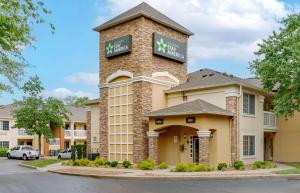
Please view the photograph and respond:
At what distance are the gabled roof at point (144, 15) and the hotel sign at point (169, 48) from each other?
3.56ft

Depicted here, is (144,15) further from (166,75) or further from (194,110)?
(194,110)

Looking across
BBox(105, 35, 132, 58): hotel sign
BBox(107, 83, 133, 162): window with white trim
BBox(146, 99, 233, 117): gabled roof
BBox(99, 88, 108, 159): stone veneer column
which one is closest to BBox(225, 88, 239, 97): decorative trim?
BBox(146, 99, 233, 117): gabled roof

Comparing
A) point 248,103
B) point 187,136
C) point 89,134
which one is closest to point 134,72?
Result: point 187,136

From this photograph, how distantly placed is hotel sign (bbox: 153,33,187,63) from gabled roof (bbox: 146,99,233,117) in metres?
5.07

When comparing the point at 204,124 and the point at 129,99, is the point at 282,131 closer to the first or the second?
the point at 204,124

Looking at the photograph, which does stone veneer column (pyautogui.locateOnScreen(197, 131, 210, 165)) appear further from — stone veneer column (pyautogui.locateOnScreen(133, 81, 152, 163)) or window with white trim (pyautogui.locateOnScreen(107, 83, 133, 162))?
window with white trim (pyautogui.locateOnScreen(107, 83, 133, 162))

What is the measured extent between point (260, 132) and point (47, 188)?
18.6 meters

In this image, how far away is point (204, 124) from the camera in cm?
2534

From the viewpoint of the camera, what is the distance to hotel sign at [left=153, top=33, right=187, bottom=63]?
1195 inches

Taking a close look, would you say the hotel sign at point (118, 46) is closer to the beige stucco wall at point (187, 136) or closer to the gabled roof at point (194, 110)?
the gabled roof at point (194, 110)

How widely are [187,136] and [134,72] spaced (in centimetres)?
602

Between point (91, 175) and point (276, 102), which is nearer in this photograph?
point (91, 175)

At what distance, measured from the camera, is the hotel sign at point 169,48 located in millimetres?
30344

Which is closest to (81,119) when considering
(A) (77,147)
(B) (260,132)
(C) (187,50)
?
(A) (77,147)
